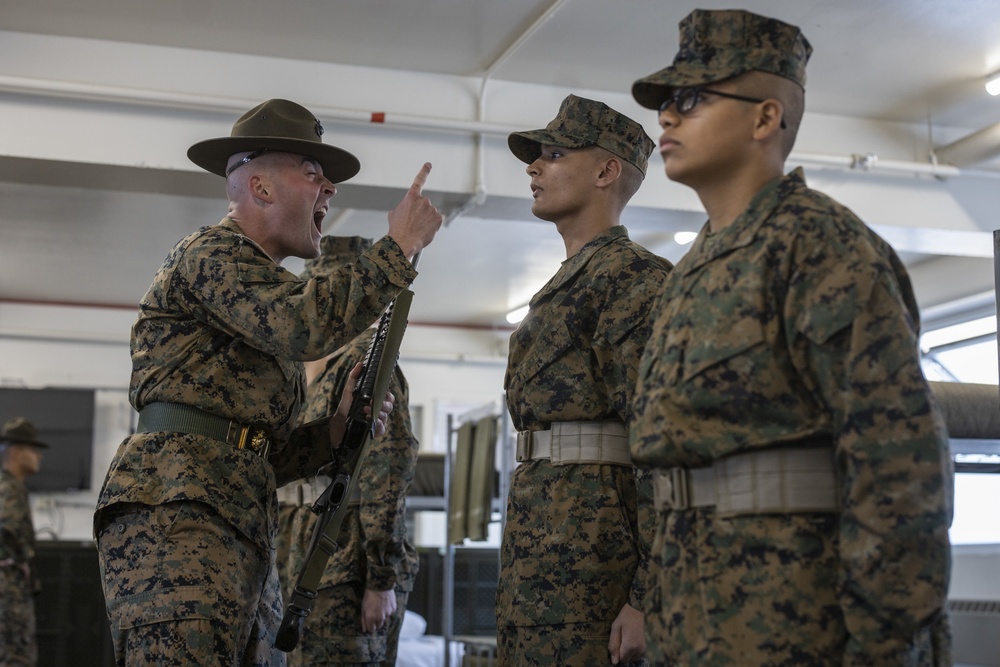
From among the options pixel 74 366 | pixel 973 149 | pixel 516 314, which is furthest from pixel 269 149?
pixel 74 366

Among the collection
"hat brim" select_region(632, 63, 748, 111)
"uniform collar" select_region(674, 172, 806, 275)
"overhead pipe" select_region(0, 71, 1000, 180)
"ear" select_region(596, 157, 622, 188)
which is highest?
"overhead pipe" select_region(0, 71, 1000, 180)

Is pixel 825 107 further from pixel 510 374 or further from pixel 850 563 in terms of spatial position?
pixel 850 563

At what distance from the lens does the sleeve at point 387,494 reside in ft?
11.7

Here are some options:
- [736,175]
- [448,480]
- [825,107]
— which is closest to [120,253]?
[448,480]

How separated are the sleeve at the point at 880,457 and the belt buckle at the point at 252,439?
Result: 129cm

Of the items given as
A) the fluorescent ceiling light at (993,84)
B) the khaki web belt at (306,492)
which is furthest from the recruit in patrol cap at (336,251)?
the fluorescent ceiling light at (993,84)

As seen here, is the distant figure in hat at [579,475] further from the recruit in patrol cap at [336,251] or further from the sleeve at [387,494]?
the recruit in patrol cap at [336,251]

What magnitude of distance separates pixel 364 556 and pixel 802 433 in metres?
2.34

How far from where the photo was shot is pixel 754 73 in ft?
6.00

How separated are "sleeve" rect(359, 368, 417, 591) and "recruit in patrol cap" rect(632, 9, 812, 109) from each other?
2.04m

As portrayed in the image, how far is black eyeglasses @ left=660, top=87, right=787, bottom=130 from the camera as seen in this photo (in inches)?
72.1

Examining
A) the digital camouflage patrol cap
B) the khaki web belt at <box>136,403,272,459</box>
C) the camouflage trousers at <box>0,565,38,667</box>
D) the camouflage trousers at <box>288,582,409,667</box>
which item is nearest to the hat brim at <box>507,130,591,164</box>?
the digital camouflage patrol cap

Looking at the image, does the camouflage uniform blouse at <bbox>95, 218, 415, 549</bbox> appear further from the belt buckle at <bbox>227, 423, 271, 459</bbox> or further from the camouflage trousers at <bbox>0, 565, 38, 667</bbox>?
the camouflage trousers at <bbox>0, 565, 38, 667</bbox>

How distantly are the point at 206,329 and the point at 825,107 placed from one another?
5.10m
